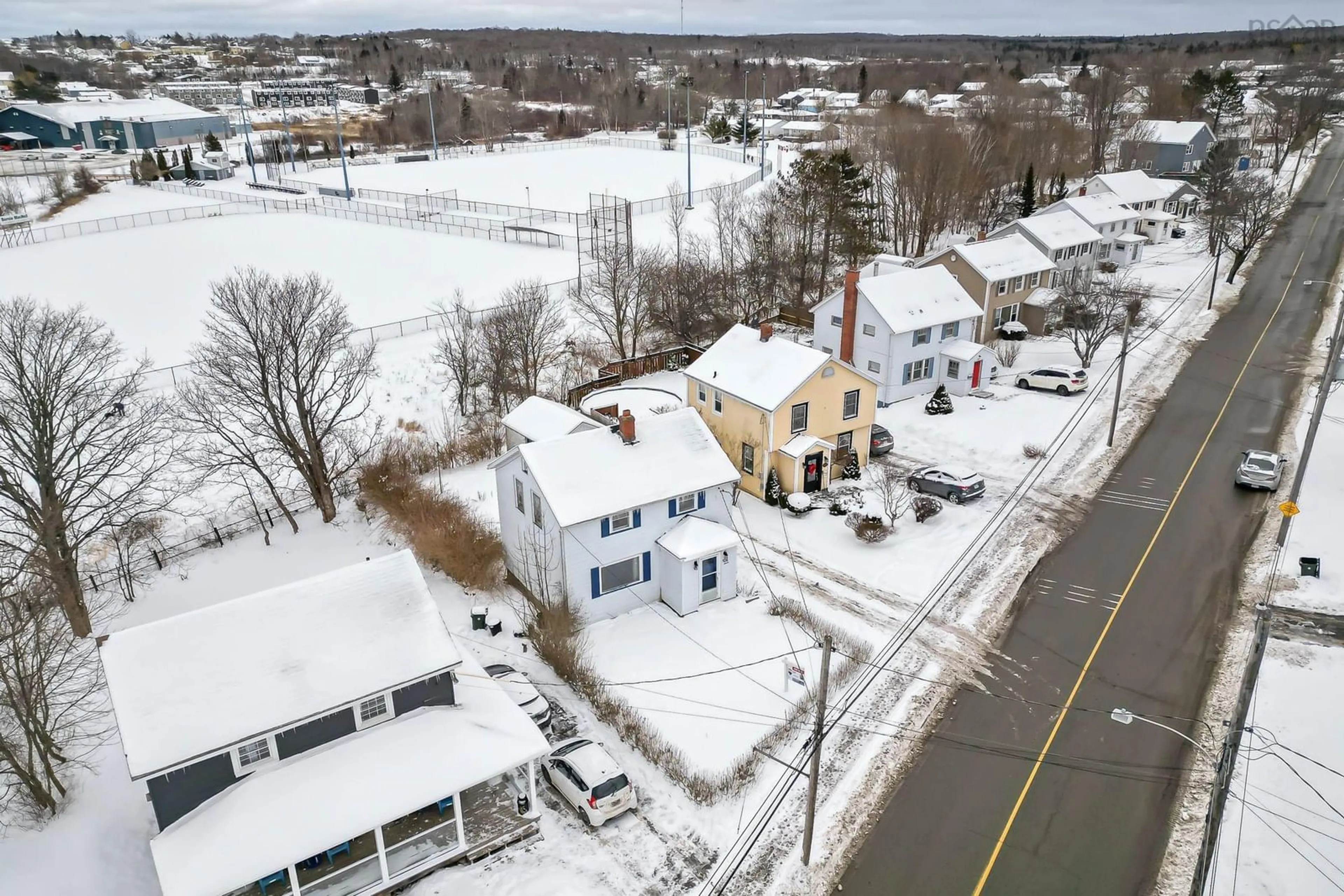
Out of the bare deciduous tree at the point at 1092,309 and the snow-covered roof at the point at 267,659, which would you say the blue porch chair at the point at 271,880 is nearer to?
the snow-covered roof at the point at 267,659

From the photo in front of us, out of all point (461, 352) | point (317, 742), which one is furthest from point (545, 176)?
point (317, 742)

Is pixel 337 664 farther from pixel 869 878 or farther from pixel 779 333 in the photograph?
pixel 779 333

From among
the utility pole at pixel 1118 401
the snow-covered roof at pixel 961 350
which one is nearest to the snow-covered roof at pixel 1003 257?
the snow-covered roof at pixel 961 350

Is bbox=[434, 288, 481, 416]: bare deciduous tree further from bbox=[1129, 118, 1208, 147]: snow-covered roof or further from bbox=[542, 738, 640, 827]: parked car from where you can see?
bbox=[1129, 118, 1208, 147]: snow-covered roof

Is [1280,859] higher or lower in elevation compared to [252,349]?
lower

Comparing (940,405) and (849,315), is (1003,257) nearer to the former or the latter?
(849,315)

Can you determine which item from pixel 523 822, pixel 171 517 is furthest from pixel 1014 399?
pixel 171 517
